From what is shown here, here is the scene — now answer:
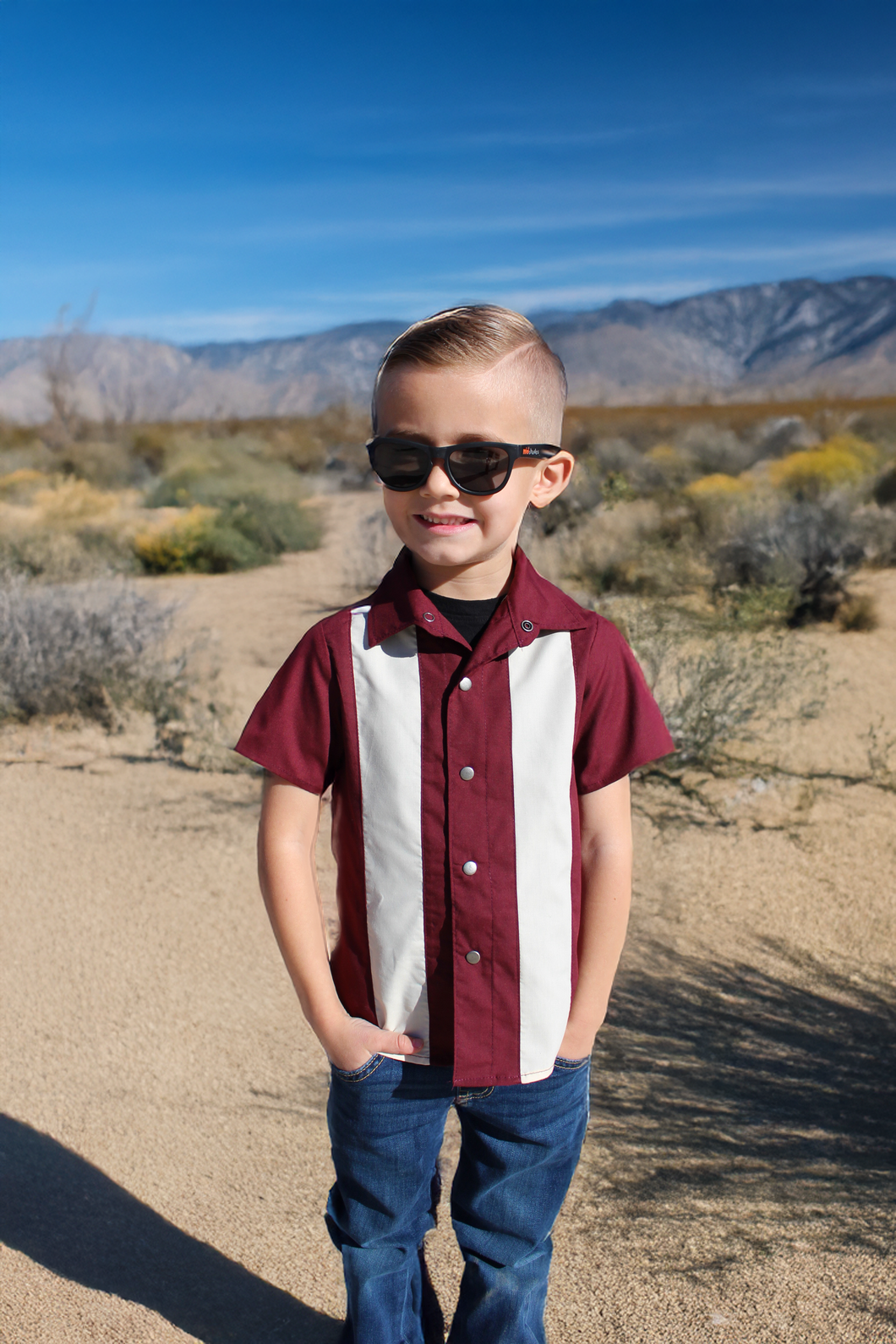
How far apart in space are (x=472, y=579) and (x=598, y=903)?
0.53m

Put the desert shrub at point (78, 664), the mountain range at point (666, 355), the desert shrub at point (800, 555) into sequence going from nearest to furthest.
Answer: the desert shrub at point (78, 664) < the desert shrub at point (800, 555) < the mountain range at point (666, 355)

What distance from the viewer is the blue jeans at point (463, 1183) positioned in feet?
5.62

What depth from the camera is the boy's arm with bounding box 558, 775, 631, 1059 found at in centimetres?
172

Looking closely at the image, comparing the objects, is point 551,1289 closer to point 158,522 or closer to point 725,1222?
point 725,1222

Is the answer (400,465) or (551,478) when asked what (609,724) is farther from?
(400,465)

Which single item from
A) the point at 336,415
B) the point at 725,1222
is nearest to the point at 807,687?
the point at 725,1222

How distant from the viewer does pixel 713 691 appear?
5.98 m

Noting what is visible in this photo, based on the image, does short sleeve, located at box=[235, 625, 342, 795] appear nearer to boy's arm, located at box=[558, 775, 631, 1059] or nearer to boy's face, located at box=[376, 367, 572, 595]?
boy's face, located at box=[376, 367, 572, 595]

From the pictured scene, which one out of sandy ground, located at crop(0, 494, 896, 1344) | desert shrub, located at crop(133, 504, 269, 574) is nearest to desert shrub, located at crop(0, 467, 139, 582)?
desert shrub, located at crop(133, 504, 269, 574)

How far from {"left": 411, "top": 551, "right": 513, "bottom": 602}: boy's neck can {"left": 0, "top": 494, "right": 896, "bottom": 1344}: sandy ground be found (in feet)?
4.92

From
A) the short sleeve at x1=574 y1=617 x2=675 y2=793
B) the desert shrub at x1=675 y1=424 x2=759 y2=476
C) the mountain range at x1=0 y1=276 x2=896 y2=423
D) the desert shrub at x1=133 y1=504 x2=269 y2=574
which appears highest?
the mountain range at x1=0 y1=276 x2=896 y2=423

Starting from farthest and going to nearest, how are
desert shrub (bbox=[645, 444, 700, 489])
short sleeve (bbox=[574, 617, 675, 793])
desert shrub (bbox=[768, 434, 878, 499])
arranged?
desert shrub (bbox=[645, 444, 700, 489]) → desert shrub (bbox=[768, 434, 878, 499]) → short sleeve (bbox=[574, 617, 675, 793])

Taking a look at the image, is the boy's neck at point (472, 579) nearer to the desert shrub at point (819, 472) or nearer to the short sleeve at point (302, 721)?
the short sleeve at point (302, 721)

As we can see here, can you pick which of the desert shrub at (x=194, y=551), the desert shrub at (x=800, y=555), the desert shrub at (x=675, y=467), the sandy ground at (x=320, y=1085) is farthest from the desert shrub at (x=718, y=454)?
the sandy ground at (x=320, y=1085)
